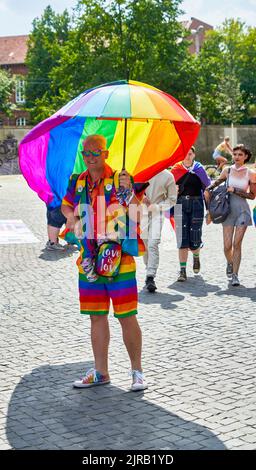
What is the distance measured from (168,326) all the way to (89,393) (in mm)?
2192

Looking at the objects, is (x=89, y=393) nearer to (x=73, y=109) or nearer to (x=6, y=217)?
(x=73, y=109)

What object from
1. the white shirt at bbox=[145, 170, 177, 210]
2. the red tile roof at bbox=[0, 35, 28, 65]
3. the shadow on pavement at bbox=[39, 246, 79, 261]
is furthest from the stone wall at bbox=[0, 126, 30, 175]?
the red tile roof at bbox=[0, 35, 28, 65]

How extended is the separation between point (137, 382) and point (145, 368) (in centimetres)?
57

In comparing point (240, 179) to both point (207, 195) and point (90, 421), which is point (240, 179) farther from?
point (90, 421)

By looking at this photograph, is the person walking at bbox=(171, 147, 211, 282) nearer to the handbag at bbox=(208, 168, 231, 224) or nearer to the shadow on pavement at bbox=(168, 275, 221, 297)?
the shadow on pavement at bbox=(168, 275, 221, 297)

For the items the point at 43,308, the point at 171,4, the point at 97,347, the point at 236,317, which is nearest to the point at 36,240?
the point at 43,308

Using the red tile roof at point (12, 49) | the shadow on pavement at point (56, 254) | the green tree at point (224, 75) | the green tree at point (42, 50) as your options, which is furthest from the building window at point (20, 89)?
the shadow on pavement at point (56, 254)

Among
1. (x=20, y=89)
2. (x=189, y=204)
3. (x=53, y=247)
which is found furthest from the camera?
(x=20, y=89)

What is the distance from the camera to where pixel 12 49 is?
359 ft

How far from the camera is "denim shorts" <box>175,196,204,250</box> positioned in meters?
11.0

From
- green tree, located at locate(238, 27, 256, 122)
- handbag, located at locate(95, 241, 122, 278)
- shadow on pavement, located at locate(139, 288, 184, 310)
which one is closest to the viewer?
handbag, located at locate(95, 241, 122, 278)

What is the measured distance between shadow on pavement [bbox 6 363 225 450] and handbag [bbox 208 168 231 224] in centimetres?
480

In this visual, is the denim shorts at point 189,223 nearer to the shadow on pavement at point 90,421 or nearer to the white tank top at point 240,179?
the white tank top at point 240,179

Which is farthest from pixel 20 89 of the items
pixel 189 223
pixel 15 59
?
pixel 189 223
